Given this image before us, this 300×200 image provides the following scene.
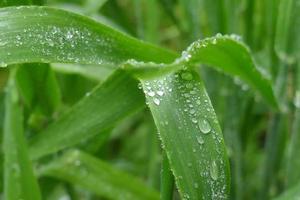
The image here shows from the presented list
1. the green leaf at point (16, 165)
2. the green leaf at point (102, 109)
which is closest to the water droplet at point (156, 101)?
the green leaf at point (102, 109)

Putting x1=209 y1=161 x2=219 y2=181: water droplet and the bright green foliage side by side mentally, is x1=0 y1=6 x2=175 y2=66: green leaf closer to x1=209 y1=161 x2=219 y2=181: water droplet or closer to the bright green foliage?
the bright green foliage

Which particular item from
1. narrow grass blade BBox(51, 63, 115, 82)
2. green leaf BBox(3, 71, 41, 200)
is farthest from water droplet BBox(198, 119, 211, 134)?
narrow grass blade BBox(51, 63, 115, 82)

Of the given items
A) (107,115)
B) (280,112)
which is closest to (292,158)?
(280,112)

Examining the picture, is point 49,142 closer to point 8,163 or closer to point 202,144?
point 8,163

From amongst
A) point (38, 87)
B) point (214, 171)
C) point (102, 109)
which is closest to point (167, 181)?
point (214, 171)

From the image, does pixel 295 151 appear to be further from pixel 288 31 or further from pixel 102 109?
pixel 102 109
